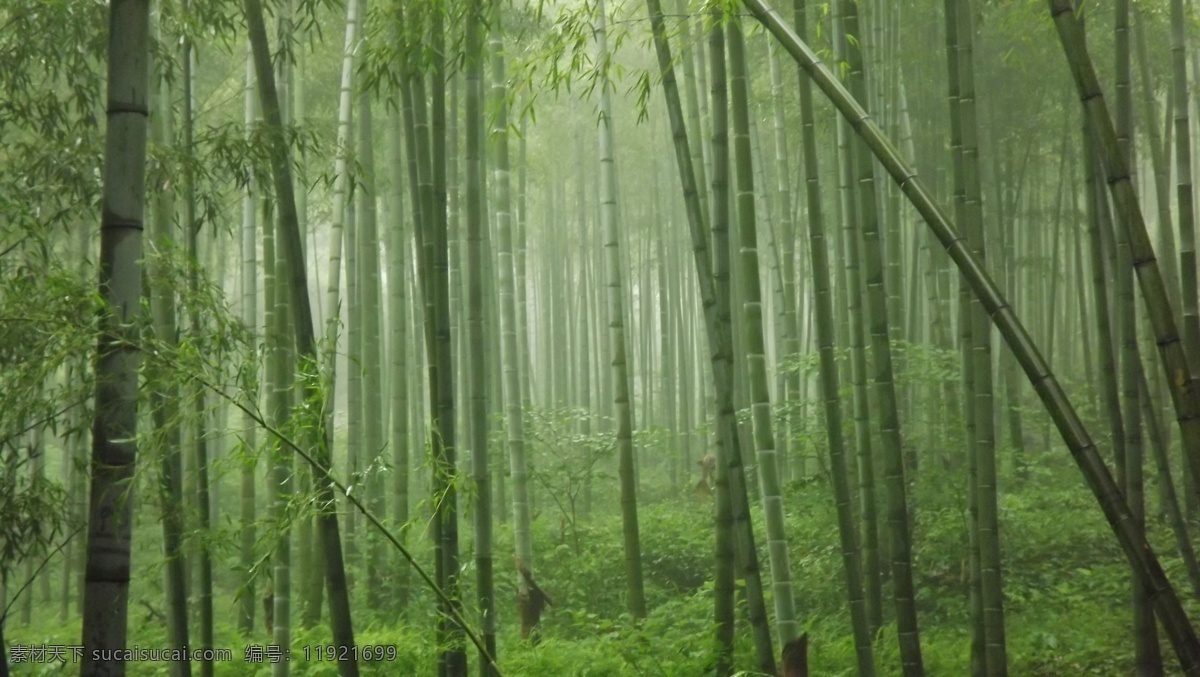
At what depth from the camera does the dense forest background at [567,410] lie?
2.04 meters

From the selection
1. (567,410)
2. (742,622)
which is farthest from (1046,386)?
(567,410)

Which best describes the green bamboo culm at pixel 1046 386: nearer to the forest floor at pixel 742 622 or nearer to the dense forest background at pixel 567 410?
the dense forest background at pixel 567 410

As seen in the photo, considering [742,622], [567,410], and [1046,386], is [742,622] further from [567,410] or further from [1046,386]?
[567,410]

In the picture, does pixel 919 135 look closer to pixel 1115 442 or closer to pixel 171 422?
pixel 1115 442

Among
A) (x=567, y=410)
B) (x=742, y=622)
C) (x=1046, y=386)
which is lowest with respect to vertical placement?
(x=742, y=622)

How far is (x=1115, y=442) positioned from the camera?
300 cm

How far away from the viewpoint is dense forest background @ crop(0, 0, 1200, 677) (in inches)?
80.5

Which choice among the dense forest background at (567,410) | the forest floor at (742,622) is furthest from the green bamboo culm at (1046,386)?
the forest floor at (742,622)

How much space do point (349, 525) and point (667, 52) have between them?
3856mm

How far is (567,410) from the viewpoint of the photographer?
7145 mm

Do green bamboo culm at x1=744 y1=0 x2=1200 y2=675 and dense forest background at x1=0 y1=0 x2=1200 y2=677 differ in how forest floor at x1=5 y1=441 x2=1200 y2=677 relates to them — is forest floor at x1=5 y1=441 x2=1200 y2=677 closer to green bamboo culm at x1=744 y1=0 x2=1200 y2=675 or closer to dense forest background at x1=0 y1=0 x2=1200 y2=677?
dense forest background at x1=0 y1=0 x2=1200 y2=677

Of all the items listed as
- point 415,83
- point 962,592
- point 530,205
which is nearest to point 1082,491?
point 962,592

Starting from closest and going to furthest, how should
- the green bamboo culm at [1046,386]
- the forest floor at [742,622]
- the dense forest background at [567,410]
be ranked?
the green bamboo culm at [1046,386] < the dense forest background at [567,410] < the forest floor at [742,622]

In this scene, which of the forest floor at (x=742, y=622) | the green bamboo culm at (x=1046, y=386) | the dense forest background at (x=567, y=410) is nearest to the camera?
the green bamboo culm at (x=1046, y=386)
